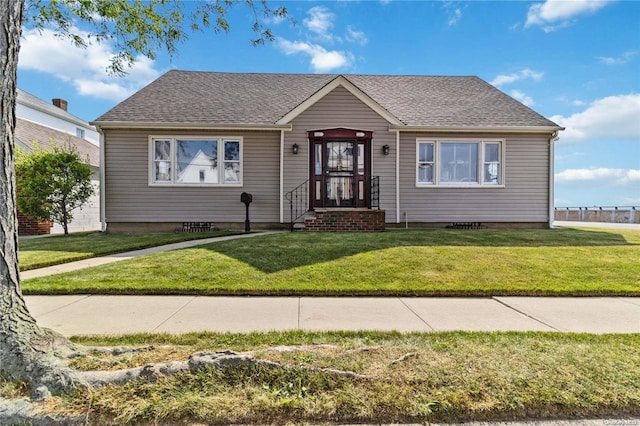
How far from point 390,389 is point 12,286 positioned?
2.89 meters

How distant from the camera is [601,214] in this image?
2255 centimetres

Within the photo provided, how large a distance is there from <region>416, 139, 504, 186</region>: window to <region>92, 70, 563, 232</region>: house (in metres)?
0.04

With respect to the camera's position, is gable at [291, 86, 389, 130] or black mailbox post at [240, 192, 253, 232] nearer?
black mailbox post at [240, 192, 253, 232]

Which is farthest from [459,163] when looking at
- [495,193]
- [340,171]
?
[340,171]

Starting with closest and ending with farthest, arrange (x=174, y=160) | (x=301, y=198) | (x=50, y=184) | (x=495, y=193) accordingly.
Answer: (x=50, y=184) < (x=174, y=160) < (x=301, y=198) < (x=495, y=193)

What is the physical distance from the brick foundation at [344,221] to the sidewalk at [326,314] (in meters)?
5.62

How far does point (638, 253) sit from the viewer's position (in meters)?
7.16

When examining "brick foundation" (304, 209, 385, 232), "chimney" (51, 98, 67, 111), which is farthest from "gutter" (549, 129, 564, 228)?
"chimney" (51, 98, 67, 111)

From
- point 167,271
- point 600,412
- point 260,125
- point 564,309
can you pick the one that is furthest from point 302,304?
point 260,125

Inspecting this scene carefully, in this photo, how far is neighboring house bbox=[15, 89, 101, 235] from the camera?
1388 cm

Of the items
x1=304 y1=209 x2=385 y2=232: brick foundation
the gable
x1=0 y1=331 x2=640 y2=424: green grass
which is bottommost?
x1=0 y1=331 x2=640 y2=424: green grass

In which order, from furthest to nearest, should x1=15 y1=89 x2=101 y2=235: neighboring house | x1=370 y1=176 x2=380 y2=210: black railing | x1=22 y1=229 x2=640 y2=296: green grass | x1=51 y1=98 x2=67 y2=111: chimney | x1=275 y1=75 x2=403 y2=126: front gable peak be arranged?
x1=51 y1=98 x2=67 y2=111: chimney, x1=15 y1=89 x2=101 y2=235: neighboring house, x1=370 y1=176 x2=380 y2=210: black railing, x1=275 y1=75 x2=403 y2=126: front gable peak, x1=22 y1=229 x2=640 y2=296: green grass

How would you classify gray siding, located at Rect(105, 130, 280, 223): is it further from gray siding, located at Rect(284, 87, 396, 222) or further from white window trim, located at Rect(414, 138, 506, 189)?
white window trim, located at Rect(414, 138, 506, 189)

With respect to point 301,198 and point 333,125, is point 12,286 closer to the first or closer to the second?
point 301,198
